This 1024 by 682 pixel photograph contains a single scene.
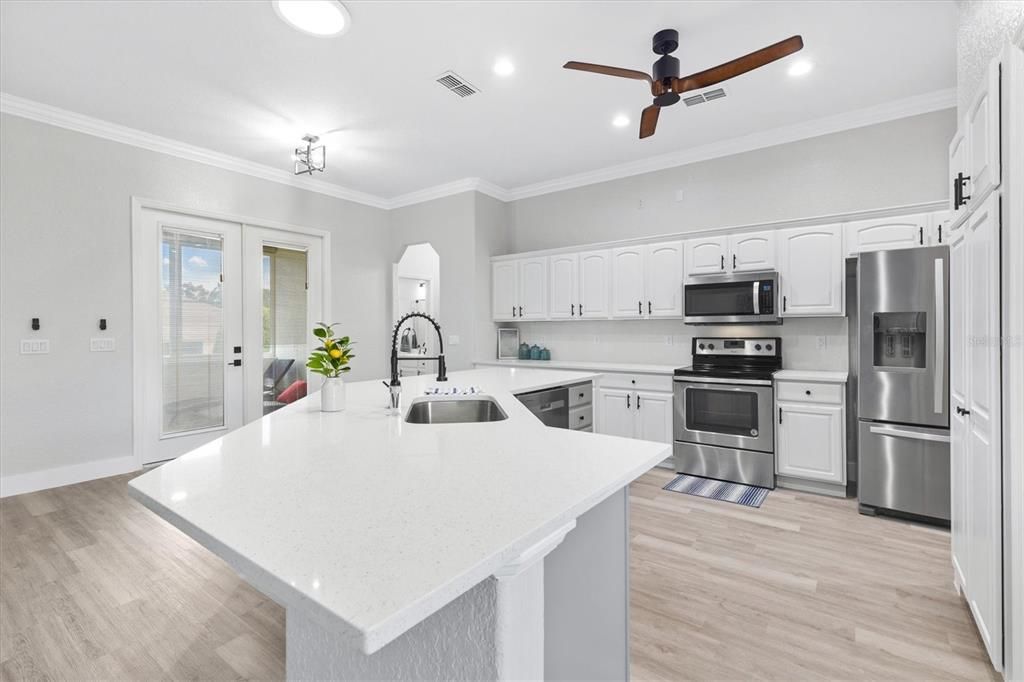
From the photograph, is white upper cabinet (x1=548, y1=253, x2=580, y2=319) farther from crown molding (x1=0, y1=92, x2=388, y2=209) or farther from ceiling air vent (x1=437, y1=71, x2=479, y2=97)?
crown molding (x1=0, y1=92, x2=388, y2=209)

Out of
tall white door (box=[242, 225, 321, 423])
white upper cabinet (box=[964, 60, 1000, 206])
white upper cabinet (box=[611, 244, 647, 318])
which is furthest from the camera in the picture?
tall white door (box=[242, 225, 321, 423])

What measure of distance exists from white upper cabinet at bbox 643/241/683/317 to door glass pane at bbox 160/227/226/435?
158 inches

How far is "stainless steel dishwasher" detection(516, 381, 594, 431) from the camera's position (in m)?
2.94

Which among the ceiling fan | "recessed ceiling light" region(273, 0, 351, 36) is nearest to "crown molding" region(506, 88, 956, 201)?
the ceiling fan

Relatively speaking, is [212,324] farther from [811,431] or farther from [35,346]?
[811,431]

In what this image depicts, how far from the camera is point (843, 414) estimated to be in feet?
11.3

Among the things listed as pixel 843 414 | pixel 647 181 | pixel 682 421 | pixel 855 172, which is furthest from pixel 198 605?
pixel 855 172

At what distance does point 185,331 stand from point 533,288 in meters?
3.32

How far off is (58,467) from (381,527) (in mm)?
4410

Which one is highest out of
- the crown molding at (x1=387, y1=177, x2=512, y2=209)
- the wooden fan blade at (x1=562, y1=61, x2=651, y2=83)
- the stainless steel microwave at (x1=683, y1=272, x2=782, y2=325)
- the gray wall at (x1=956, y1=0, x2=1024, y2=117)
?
the crown molding at (x1=387, y1=177, x2=512, y2=209)

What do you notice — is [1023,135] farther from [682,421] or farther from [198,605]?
[198,605]

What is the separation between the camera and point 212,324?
465 cm

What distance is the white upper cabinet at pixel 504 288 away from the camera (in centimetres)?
545

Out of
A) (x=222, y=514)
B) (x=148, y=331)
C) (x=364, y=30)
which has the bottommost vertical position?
(x=222, y=514)
